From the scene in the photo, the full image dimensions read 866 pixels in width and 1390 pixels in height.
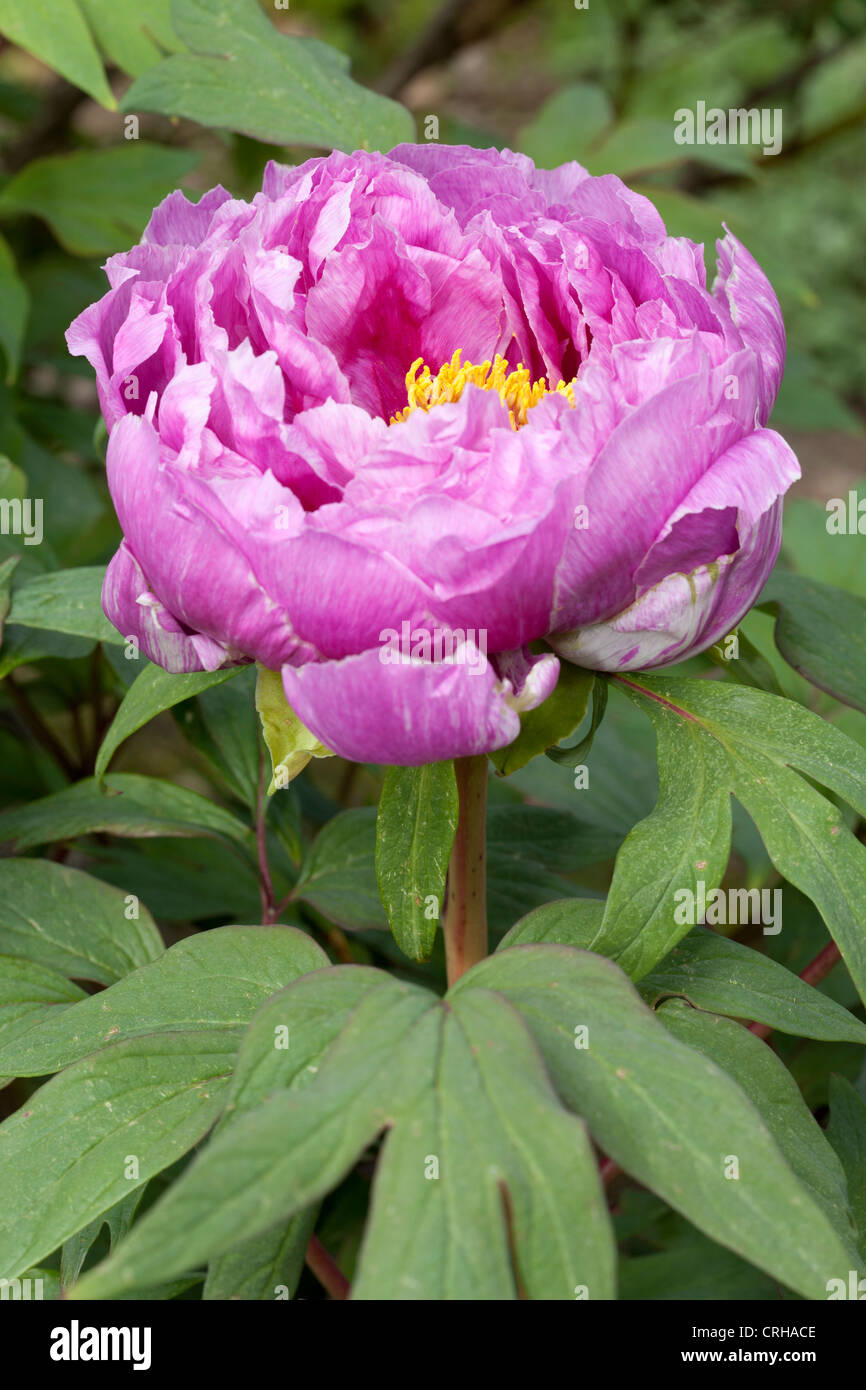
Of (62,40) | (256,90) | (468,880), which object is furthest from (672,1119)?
(62,40)

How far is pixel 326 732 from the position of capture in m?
0.43

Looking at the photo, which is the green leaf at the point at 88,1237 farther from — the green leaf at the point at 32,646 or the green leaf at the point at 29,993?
the green leaf at the point at 32,646

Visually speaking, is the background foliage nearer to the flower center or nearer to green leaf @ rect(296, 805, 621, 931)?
green leaf @ rect(296, 805, 621, 931)

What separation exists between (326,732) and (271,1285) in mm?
208

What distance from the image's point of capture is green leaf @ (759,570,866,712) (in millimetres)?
614

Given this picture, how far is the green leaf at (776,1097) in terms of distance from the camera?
1.52ft

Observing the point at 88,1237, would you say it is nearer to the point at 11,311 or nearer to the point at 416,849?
the point at 416,849

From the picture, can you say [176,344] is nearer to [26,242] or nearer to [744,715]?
[744,715]

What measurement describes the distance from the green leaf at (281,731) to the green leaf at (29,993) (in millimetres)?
176

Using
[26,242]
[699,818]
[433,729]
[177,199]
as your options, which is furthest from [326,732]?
[26,242]

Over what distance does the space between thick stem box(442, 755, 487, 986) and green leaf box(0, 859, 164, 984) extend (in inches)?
6.0

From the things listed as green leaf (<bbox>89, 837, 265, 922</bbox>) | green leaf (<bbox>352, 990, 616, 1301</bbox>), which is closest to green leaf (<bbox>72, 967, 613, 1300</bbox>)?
green leaf (<bbox>352, 990, 616, 1301</bbox>)

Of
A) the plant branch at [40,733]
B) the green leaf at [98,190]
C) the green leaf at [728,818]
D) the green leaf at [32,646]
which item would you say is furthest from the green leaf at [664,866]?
the green leaf at [98,190]

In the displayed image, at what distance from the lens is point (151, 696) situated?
0.55 metres
